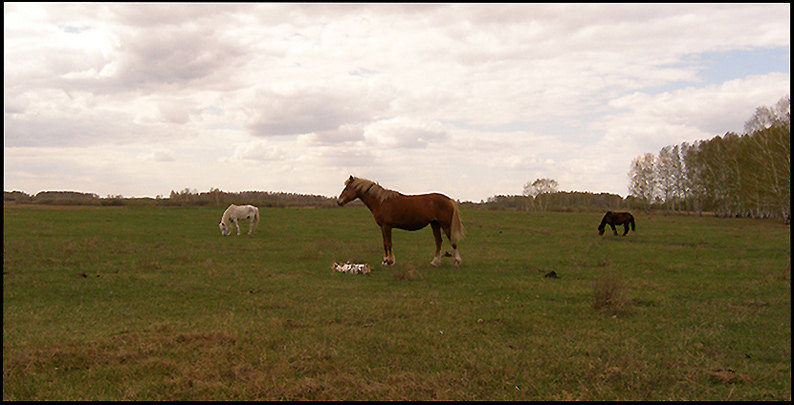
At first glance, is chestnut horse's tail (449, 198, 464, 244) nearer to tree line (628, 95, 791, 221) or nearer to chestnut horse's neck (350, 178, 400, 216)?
chestnut horse's neck (350, 178, 400, 216)

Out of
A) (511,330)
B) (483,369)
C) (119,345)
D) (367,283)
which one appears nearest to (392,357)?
(483,369)

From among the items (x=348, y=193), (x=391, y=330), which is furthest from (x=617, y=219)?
(x=391, y=330)

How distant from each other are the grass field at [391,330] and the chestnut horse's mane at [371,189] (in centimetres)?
A: 195

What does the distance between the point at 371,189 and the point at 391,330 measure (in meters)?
8.08

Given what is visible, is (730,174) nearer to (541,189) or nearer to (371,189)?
(541,189)

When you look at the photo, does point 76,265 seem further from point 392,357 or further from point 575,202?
point 575,202

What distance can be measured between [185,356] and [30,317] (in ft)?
12.8

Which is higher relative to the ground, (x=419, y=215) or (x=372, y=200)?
(x=372, y=200)

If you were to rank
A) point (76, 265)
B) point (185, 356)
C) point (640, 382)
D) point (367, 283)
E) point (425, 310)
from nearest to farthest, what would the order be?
point (640, 382)
point (185, 356)
point (425, 310)
point (367, 283)
point (76, 265)

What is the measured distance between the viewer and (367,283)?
11711 millimetres

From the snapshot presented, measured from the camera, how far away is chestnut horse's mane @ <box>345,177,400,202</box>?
15047 millimetres

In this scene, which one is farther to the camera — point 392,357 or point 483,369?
point 392,357

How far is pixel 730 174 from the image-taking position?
63.6 m

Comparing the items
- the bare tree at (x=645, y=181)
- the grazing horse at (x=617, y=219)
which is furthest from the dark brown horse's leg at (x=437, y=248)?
the bare tree at (x=645, y=181)
